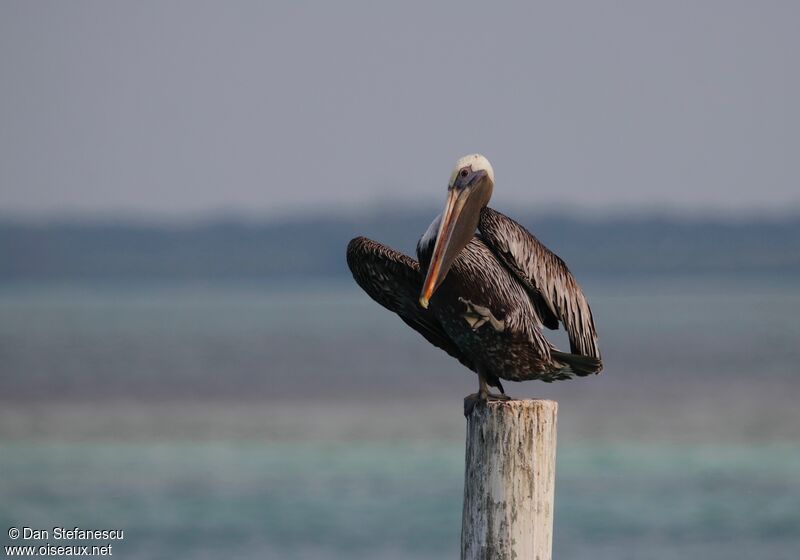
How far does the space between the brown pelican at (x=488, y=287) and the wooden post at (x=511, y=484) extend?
85 cm

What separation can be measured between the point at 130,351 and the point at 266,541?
28.2 m

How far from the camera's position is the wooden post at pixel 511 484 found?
5.99 meters

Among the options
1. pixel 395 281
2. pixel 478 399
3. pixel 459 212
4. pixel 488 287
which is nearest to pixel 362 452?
pixel 395 281

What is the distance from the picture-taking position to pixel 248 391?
27.8 metres

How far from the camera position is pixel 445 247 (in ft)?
23.0

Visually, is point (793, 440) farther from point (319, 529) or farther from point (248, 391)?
point (248, 391)

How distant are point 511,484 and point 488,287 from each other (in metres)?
1.46

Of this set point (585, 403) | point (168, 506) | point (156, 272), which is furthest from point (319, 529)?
point (156, 272)

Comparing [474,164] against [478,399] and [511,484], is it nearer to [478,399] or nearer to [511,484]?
[478,399]

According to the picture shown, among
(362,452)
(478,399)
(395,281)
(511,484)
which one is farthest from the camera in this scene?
(362,452)

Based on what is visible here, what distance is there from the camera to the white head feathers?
7.31 m

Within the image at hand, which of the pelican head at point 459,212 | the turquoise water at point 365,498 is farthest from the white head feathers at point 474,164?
the turquoise water at point 365,498

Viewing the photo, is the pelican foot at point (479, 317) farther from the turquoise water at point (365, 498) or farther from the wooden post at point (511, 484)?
the turquoise water at point (365, 498)

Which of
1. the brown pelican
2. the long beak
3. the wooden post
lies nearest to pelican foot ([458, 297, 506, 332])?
the brown pelican
